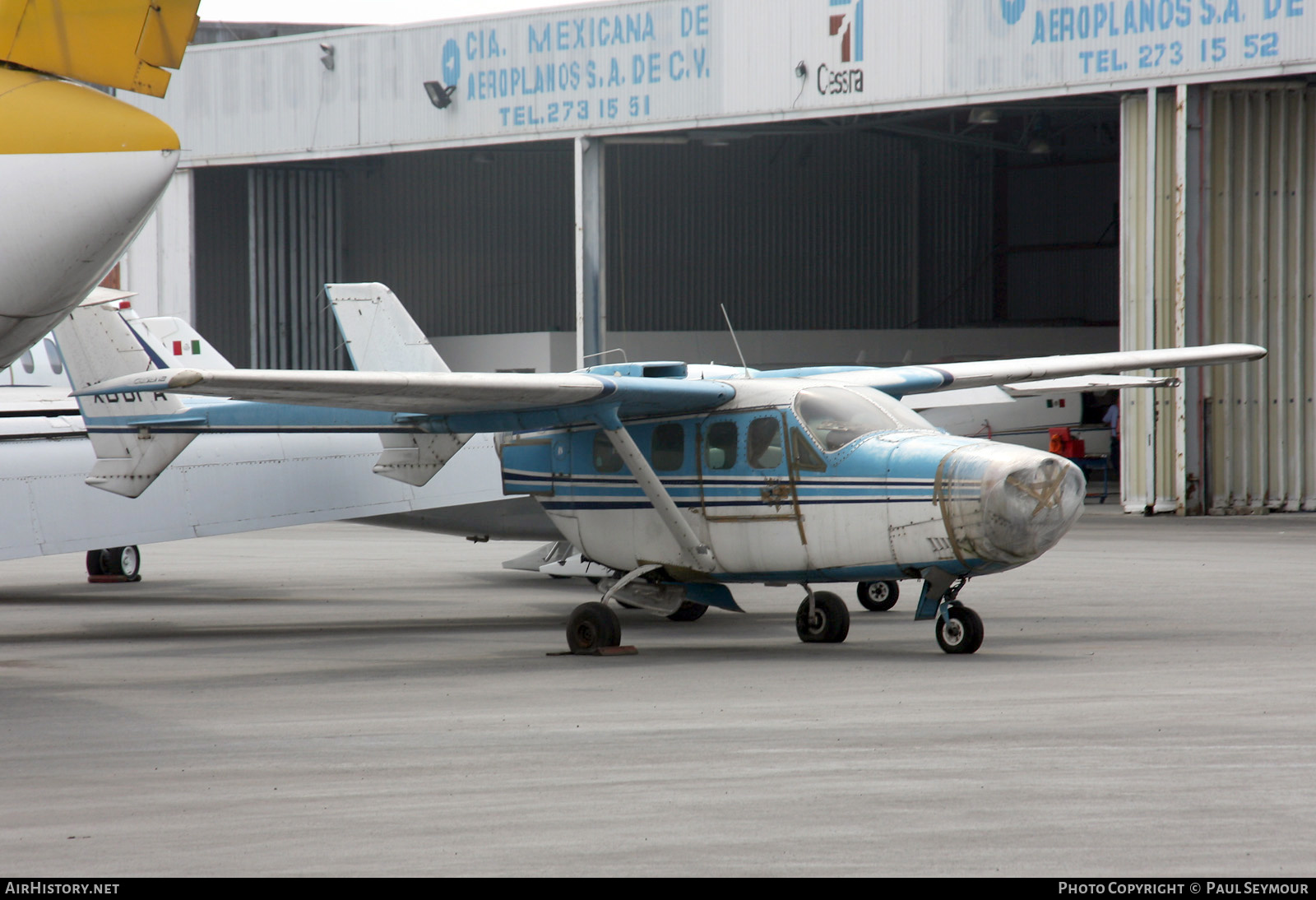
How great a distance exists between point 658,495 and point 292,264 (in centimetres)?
3086

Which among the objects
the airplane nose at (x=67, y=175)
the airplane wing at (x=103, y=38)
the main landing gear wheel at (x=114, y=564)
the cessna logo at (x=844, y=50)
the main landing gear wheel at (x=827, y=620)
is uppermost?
the cessna logo at (x=844, y=50)

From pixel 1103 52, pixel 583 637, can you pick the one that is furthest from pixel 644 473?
pixel 1103 52

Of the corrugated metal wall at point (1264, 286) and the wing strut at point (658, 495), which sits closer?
the wing strut at point (658, 495)

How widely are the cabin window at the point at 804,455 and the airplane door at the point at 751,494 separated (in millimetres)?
71

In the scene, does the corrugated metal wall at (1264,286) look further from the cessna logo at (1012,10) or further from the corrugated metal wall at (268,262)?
the corrugated metal wall at (268,262)

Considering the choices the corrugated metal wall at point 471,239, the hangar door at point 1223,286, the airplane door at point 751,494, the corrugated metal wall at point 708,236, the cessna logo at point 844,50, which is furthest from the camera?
the corrugated metal wall at point 708,236

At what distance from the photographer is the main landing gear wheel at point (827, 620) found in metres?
12.0

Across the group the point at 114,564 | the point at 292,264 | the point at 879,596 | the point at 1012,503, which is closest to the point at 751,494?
the point at 1012,503

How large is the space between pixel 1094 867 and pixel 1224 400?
23.2m

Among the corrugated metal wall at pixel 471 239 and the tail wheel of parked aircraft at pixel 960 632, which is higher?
the corrugated metal wall at pixel 471 239

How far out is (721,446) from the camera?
39.1ft

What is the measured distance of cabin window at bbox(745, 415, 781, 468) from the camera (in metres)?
11.6

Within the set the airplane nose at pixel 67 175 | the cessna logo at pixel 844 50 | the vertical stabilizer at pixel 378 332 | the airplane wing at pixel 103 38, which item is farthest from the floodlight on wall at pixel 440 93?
the airplane nose at pixel 67 175

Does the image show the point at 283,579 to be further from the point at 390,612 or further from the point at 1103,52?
the point at 1103,52
